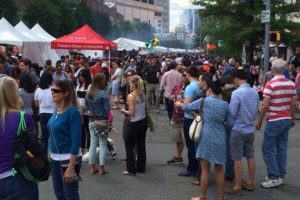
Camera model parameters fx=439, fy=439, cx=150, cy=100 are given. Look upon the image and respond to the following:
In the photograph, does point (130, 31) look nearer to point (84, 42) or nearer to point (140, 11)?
point (140, 11)

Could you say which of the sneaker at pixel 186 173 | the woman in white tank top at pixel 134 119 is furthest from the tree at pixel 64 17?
the sneaker at pixel 186 173

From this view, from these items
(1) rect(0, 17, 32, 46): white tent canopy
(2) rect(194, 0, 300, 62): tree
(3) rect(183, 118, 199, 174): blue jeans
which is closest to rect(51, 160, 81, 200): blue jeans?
(3) rect(183, 118, 199, 174): blue jeans

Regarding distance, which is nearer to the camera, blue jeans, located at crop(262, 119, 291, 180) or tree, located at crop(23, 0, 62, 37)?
blue jeans, located at crop(262, 119, 291, 180)

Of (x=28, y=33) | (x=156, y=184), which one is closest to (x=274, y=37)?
(x=156, y=184)

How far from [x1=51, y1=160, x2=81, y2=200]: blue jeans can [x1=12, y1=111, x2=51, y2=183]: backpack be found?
0.70 m

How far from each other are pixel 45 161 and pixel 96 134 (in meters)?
3.48

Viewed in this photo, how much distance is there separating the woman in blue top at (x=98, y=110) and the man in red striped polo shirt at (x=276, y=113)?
7.90ft

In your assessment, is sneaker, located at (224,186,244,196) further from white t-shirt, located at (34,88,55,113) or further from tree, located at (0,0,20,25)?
tree, located at (0,0,20,25)

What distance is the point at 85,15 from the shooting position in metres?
71.4

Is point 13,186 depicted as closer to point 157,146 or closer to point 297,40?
point 157,146

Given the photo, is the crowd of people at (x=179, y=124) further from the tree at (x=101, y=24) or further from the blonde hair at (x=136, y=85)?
the tree at (x=101, y=24)

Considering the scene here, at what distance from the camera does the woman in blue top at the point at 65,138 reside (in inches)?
164

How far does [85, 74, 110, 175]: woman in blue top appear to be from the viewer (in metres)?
6.99

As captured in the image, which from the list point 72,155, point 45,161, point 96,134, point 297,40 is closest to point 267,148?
point 96,134
